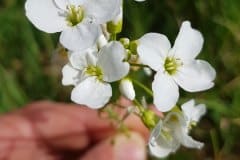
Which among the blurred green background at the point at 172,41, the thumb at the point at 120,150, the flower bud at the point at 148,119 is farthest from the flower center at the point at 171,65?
the thumb at the point at 120,150

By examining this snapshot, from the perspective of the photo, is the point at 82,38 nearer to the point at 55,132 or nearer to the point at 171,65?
the point at 171,65

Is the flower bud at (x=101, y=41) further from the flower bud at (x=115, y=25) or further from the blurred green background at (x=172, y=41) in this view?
the blurred green background at (x=172, y=41)

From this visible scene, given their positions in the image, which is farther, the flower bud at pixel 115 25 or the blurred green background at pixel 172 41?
the blurred green background at pixel 172 41

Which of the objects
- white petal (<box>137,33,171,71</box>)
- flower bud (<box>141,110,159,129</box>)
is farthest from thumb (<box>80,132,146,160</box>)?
white petal (<box>137,33,171,71</box>)

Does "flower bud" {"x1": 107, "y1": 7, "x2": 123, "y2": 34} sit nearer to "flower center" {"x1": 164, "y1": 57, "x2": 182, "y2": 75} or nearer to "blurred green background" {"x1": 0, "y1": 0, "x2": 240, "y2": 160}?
"flower center" {"x1": 164, "y1": 57, "x2": 182, "y2": 75}

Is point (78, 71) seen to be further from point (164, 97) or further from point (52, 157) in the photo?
point (52, 157)

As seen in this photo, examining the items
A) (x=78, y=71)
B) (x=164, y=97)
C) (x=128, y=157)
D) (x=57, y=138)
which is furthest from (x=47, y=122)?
(x=164, y=97)
